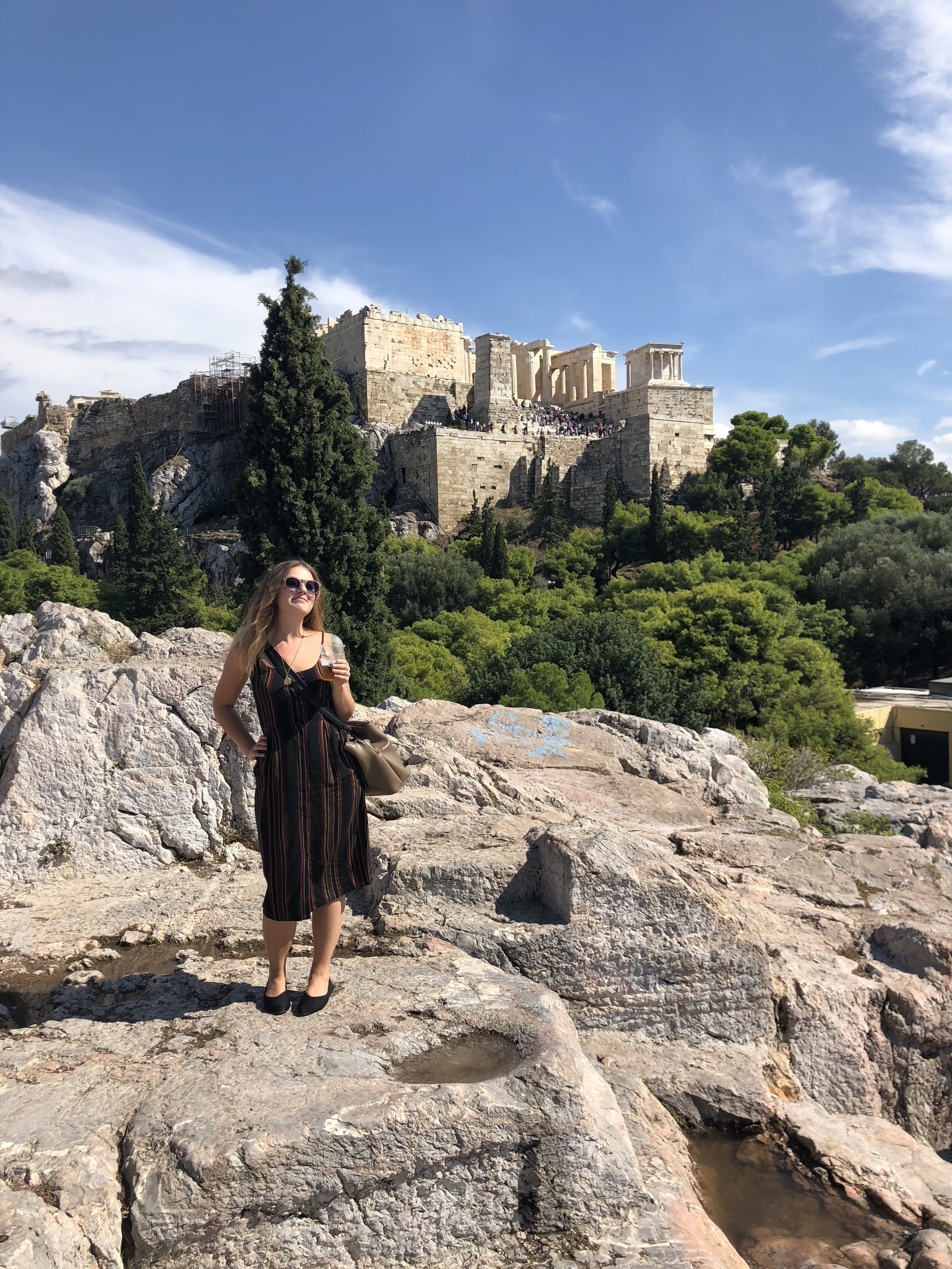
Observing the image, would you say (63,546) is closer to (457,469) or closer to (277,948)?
(457,469)

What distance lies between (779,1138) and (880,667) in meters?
26.5

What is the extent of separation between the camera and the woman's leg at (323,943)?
308 cm

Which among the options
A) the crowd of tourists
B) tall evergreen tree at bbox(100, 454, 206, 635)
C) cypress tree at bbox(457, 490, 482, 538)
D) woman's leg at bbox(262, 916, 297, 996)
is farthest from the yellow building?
the crowd of tourists

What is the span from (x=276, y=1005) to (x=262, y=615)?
131 cm

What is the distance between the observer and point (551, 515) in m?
37.0

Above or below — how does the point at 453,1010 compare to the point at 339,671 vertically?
below

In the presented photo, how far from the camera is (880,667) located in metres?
27.4

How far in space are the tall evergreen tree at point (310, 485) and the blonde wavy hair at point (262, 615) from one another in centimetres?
1041

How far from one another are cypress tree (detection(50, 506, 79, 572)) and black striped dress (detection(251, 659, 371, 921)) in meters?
30.2

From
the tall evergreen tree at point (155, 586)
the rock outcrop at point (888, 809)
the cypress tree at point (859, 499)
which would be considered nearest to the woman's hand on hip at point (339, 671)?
the rock outcrop at point (888, 809)

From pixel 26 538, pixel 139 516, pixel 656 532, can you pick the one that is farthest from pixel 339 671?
pixel 26 538

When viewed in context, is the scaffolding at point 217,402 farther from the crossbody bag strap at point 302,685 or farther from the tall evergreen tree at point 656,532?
the crossbody bag strap at point 302,685

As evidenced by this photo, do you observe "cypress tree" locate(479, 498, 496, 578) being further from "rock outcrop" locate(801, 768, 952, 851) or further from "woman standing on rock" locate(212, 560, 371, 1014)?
"woman standing on rock" locate(212, 560, 371, 1014)

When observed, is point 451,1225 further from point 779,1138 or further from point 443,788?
point 443,788
